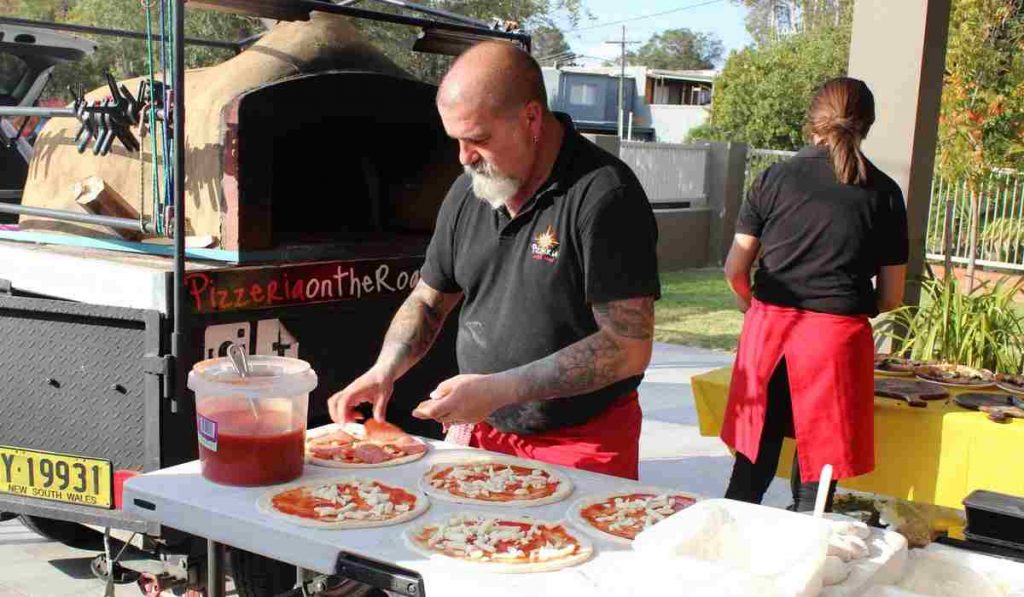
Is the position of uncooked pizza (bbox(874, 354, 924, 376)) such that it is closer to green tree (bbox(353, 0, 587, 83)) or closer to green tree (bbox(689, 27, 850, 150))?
green tree (bbox(353, 0, 587, 83))

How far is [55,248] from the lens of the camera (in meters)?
3.96

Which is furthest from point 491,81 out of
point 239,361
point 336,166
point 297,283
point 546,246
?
point 336,166

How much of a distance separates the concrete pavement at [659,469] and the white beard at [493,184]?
2.64 meters

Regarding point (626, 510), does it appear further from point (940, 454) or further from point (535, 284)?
point (940, 454)

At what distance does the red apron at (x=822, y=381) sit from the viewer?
13.3 ft

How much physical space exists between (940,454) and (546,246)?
235cm

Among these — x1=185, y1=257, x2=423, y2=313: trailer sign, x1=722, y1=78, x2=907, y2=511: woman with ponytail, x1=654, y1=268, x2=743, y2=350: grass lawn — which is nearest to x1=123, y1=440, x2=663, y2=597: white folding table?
x1=185, y1=257, x2=423, y2=313: trailer sign

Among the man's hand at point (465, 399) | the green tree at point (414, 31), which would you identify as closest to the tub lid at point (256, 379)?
the man's hand at point (465, 399)

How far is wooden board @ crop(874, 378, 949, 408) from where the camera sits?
14.5 feet

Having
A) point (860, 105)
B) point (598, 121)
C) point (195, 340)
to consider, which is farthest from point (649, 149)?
point (598, 121)

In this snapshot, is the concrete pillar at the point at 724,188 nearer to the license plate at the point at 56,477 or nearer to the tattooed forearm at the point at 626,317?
the license plate at the point at 56,477

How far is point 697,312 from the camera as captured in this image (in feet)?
39.9

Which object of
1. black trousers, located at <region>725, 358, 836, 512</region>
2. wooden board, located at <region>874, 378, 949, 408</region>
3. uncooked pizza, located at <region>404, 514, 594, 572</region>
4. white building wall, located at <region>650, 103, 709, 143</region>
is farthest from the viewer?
white building wall, located at <region>650, 103, 709, 143</region>

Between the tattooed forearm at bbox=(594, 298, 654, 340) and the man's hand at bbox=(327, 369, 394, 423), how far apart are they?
0.63 meters
